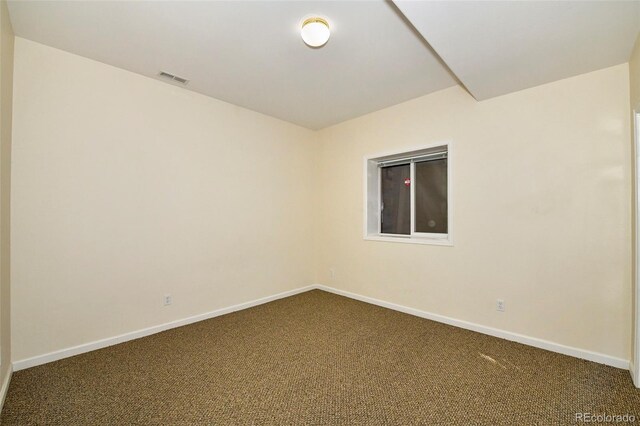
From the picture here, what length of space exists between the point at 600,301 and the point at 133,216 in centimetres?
420

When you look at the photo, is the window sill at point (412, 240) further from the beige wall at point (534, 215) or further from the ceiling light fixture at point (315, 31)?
the ceiling light fixture at point (315, 31)

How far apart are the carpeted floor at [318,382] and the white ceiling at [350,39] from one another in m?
2.38

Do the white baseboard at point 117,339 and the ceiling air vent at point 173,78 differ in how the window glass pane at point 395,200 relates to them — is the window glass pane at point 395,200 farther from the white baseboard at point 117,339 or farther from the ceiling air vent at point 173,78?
the ceiling air vent at point 173,78

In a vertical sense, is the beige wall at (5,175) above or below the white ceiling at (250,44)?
below

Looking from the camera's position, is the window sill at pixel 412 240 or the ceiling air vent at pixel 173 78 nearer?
the ceiling air vent at pixel 173 78

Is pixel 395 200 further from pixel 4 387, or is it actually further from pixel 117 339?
pixel 4 387

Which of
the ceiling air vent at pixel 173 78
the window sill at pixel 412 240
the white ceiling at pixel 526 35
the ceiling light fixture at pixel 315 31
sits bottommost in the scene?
the window sill at pixel 412 240

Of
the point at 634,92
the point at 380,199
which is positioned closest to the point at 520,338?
the point at 634,92

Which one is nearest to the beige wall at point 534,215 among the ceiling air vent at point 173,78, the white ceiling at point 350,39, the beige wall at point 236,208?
the beige wall at point 236,208

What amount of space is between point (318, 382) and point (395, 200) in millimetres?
2665

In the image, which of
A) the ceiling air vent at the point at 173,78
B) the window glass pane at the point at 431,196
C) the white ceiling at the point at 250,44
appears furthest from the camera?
the window glass pane at the point at 431,196

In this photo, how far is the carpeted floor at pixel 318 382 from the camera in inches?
65.8

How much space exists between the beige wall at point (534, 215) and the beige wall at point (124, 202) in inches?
77.0

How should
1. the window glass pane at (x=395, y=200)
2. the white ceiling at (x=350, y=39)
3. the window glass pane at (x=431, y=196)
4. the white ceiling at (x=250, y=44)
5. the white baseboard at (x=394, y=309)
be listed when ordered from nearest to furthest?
the white ceiling at (x=350, y=39), the white ceiling at (x=250, y=44), the white baseboard at (x=394, y=309), the window glass pane at (x=431, y=196), the window glass pane at (x=395, y=200)
